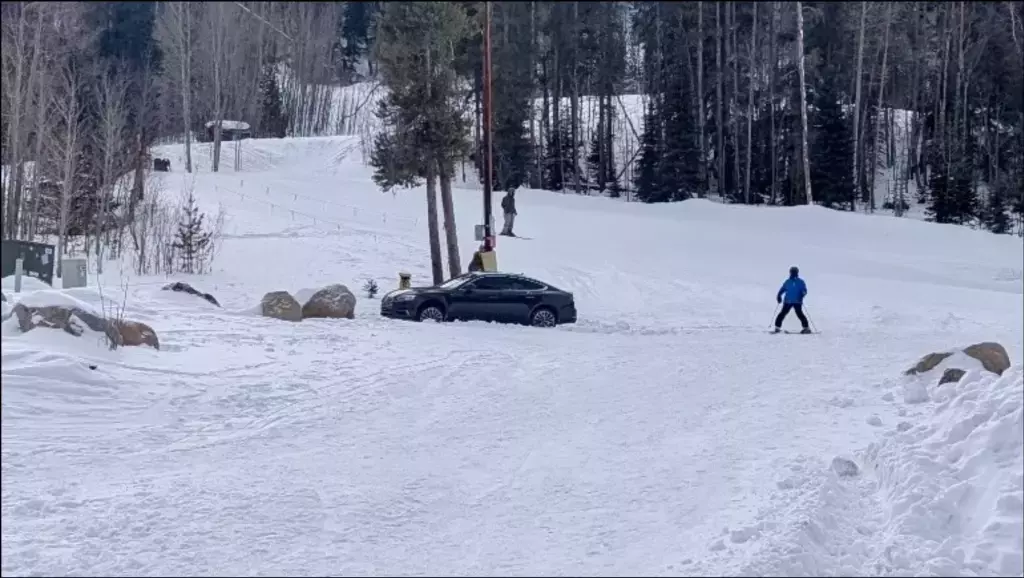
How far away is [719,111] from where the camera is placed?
21.1 m

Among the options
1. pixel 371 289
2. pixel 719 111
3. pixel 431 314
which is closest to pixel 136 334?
pixel 431 314

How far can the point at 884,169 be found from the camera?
45.8 meters

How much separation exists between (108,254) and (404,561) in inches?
938

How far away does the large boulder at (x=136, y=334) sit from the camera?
14.0m

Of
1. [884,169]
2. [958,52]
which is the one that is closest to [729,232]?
[958,52]

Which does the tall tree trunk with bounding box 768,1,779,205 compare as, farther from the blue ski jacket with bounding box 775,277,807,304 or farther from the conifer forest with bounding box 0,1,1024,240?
the blue ski jacket with bounding box 775,277,807,304

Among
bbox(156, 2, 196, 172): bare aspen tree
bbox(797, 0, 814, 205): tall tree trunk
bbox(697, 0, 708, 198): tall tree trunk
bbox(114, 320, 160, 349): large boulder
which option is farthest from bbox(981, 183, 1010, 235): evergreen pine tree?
bbox(156, 2, 196, 172): bare aspen tree

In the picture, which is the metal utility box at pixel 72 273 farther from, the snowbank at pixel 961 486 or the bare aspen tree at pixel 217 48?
the snowbank at pixel 961 486

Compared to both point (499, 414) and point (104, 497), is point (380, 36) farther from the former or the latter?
point (104, 497)

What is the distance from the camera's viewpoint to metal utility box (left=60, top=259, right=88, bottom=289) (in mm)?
16250

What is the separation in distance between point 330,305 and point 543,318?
475cm

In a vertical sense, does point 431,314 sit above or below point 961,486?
below

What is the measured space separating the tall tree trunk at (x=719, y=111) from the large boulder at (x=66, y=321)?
8.89 meters

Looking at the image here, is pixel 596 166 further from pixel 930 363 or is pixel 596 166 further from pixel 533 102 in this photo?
pixel 930 363
